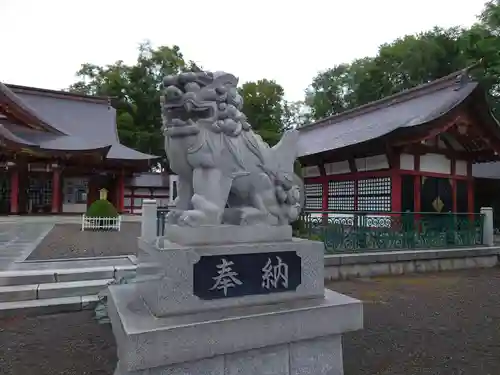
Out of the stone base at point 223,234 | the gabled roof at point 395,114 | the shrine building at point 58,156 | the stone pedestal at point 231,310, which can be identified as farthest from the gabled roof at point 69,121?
the stone pedestal at point 231,310

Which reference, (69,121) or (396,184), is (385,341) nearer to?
(396,184)

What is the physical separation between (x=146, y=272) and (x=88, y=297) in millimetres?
2487

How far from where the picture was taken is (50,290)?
4629 millimetres

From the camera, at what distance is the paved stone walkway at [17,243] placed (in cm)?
607

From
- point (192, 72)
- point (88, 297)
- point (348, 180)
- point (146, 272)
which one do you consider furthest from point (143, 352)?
point (348, 180)

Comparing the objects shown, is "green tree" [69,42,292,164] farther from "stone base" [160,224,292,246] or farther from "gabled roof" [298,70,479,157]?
"stone base" [160,224,292,246]

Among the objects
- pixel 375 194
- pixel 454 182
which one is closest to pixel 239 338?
pixel 375 194

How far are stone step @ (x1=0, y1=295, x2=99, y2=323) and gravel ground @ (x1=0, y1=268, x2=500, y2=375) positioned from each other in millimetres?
114

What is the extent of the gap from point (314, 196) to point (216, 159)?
1318 cm

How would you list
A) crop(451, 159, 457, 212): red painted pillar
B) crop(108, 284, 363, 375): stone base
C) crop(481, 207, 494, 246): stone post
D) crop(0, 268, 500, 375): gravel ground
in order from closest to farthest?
crop(108, 284, 363, 375): stone base → crop(0, 268, 500, 375): gravel ground → crop(481, 207, 494, 246): stone post → crop(451, 159, 457, 212): red painted pillar

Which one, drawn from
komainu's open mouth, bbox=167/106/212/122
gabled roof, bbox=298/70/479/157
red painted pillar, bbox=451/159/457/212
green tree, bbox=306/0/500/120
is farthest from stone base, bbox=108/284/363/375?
green tree, bbox=306/0/500/120

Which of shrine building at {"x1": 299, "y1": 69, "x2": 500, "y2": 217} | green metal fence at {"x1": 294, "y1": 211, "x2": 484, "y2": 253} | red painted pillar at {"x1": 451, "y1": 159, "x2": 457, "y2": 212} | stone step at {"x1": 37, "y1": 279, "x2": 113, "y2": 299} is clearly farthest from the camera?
red painted pillar at {"x1": 451, "y1": 159, "x2": 457, "y2": 212}

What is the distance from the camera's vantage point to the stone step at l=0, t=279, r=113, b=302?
4453mm

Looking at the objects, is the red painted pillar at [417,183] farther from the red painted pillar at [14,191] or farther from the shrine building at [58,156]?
the red painted pillar at [14,191]
